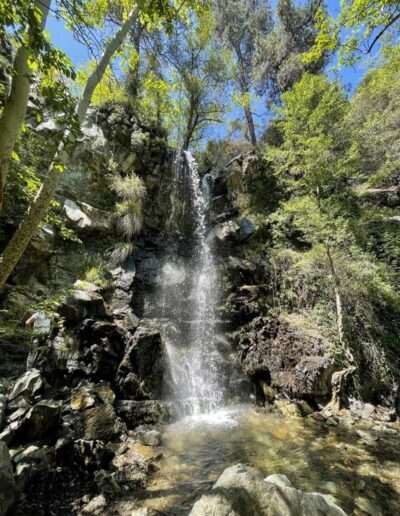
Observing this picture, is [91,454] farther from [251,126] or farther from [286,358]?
[251,126]

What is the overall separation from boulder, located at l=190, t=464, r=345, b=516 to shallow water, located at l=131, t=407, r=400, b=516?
0.87 m

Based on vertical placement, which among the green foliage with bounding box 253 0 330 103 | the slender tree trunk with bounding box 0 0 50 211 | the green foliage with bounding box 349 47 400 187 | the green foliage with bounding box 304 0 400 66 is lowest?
the slender tree trunk with bounding box 0 0 50 211

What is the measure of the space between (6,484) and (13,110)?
3.71m

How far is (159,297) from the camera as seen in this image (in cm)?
848

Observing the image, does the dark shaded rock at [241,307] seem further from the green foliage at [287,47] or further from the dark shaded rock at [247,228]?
the green foliage at [287,47]

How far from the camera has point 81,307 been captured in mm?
6117

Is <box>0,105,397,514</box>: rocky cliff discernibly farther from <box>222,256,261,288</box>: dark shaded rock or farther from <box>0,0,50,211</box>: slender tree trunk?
<box>0,0,50,211</box>: slender tree trunk

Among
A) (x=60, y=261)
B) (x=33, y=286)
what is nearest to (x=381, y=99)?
(x=60, y=261)

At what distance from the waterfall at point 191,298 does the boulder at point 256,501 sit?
3592 mm

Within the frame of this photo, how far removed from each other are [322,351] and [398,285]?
3.44 m

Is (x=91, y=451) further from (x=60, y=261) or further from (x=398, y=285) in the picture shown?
(x=398, y=285)

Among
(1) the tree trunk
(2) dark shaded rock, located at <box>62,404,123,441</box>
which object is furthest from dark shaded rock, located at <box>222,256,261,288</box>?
(1) the tree trunk

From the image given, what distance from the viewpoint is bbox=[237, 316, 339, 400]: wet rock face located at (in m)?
5.52

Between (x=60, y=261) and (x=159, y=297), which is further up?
(x=60, y=261)
